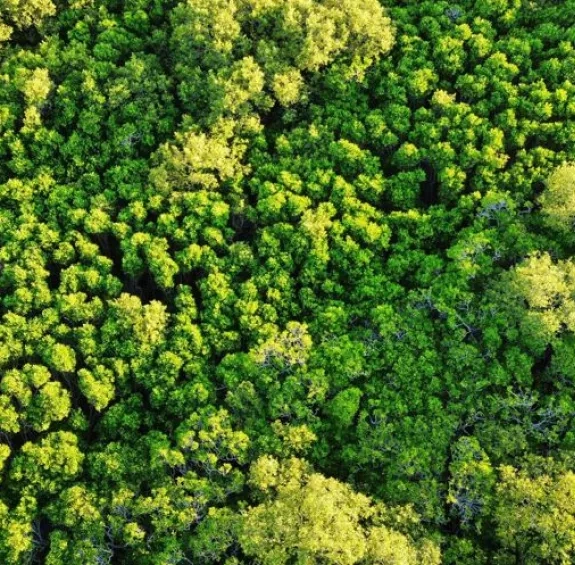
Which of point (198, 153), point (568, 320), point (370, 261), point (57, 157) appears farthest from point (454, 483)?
point (57, 157)

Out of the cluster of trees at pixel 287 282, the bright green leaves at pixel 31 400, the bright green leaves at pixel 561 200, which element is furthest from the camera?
the bright green leaves at pixel 561 200

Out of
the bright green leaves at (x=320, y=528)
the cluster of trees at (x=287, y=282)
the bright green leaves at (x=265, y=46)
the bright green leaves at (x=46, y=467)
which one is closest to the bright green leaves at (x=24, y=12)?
the cluster of trees at (x=287, y=282)

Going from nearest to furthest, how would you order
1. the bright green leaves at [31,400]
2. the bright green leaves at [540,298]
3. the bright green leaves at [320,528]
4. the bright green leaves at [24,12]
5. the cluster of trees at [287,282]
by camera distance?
1. the bright green leaves at [320,528]
2. the cluster of trees at [287,282]
3. the bright green leaves at [31,400]
4. the bright green leaves at [540,298]
5. the bright green leaves at [24,12]

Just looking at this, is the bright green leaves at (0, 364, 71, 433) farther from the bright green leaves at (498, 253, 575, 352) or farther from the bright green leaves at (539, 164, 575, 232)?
the bright green leaves at (539, 164, 575, 232)

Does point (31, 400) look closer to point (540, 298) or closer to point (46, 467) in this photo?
point (46, 467)

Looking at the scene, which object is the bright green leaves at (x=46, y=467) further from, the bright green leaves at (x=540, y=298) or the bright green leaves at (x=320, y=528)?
the bright green leaves at (x=540, y=298)

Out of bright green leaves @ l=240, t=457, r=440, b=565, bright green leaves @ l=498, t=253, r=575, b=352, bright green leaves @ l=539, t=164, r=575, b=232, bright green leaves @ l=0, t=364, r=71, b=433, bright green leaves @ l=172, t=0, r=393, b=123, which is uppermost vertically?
bright green leaves @ l=172, t=0, r=393, b=123

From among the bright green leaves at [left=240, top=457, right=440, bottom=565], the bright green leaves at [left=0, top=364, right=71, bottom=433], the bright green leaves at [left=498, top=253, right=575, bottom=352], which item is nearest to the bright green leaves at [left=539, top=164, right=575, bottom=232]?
the bright green leaves at [left=498, top=253, right=575, bottom=352]

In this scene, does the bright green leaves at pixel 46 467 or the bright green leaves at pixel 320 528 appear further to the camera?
the bright green leaves at pixel 46 467

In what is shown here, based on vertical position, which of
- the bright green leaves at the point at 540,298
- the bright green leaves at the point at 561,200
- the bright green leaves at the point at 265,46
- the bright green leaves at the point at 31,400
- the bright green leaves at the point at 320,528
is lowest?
the bright green leaves at the point at 320,528

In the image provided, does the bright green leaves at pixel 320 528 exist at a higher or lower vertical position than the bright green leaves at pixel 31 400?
lower
